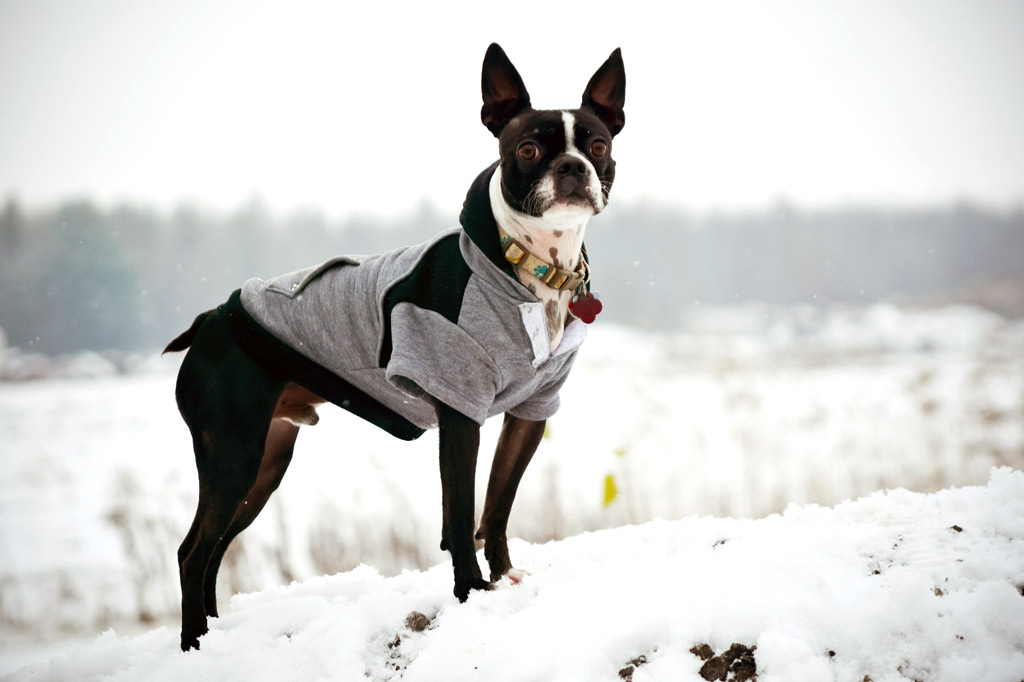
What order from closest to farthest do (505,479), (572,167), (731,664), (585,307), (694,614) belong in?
(731,664), (694,614), (572,167), (585,307), (505,479)

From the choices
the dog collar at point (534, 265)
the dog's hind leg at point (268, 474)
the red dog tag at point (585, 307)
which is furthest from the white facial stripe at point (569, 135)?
the dog's hind leg at point (268, 474)

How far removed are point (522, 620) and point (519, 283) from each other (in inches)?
38.3

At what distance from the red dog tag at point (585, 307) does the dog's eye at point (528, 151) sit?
0.47m

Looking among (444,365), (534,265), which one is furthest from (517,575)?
(534,265)

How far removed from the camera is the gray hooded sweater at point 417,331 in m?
2.45

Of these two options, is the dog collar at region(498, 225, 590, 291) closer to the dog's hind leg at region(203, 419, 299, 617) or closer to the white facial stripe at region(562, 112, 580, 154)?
the white facial stripe at region(562, 112, 580, 154)

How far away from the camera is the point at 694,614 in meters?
1.94

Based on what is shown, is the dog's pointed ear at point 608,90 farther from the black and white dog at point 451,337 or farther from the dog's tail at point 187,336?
the dog's tail at point 187,336

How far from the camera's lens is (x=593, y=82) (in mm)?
2680

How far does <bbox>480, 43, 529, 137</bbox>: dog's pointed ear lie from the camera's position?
8.55ft

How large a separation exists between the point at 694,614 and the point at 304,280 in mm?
1716

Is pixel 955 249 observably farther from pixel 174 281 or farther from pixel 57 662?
pixel 57 662

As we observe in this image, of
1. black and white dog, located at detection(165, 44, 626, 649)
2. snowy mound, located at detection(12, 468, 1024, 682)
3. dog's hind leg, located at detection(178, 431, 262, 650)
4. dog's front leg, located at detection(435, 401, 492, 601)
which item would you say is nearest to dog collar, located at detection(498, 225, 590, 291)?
black and white dog, located at detection(165, 44, 626, 649)

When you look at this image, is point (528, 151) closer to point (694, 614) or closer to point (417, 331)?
point (417, 331)
